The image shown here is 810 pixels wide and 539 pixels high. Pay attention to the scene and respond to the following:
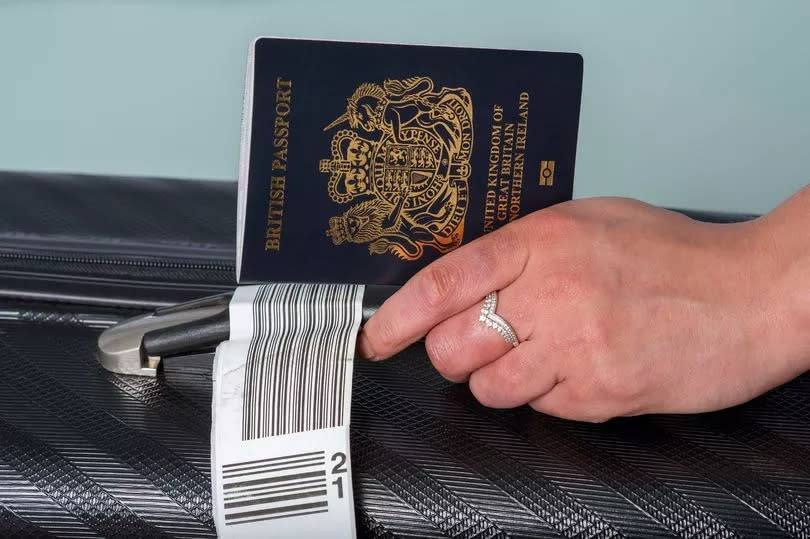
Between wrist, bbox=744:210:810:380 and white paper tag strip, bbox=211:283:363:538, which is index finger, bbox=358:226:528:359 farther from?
wrist, bbox=744:210:810:380

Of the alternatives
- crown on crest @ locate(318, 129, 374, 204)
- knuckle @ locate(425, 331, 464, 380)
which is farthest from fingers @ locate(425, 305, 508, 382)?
crown on crest @ locate(318, 129, 374, 204)

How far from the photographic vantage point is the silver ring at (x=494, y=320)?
72 centimetres

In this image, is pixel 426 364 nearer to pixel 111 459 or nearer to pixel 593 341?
pixel 593 341

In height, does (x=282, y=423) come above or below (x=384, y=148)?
below

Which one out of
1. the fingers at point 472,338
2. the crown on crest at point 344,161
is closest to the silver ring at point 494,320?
the fingers at point 472,338

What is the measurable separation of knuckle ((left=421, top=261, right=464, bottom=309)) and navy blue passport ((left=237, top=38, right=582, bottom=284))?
0.12 feet

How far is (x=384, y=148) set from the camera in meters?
0.71

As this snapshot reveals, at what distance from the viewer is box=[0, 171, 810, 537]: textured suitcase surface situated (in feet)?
2.10

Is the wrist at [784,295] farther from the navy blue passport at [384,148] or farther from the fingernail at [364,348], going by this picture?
the fingernail at [364,348]

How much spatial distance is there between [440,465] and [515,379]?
0.08 meters

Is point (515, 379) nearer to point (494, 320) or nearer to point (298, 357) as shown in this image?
point (494, 320)

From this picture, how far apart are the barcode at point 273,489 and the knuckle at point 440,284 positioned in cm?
13

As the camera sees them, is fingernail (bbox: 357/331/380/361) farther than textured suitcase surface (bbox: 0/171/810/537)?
Yes

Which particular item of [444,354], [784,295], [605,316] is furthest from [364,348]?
[784,295]
